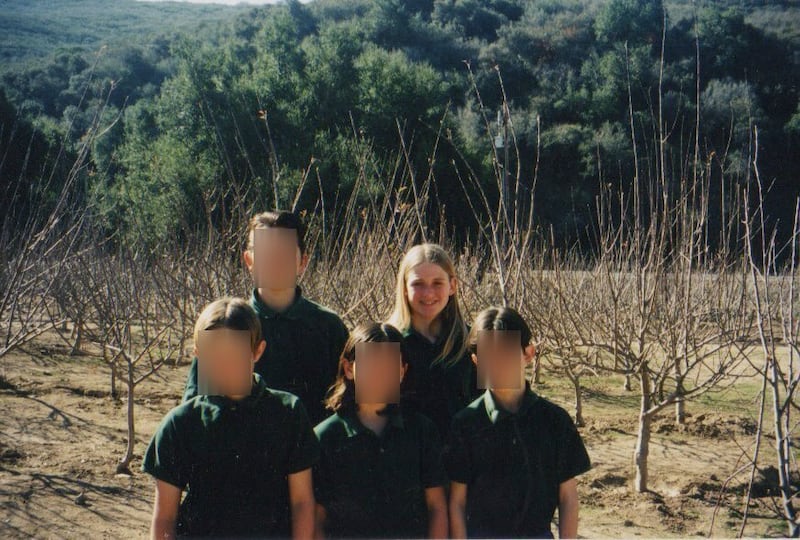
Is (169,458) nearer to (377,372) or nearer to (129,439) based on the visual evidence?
(377,372)

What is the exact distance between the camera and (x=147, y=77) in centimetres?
2681

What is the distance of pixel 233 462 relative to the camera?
6.25 feet

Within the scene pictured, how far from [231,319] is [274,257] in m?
0.46

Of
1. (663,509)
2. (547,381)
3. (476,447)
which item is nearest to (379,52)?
(547,381)

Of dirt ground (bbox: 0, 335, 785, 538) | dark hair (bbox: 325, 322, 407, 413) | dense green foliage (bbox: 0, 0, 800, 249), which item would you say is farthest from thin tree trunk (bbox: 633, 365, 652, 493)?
dense green foliage (bbox: 0, 0, 800, 249)

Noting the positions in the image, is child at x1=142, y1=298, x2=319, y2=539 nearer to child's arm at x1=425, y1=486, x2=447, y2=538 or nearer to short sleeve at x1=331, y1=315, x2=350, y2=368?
child's arm at x1=425, y1=486, x2=447, y2=538

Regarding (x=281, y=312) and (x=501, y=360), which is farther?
(x=281, y=312)

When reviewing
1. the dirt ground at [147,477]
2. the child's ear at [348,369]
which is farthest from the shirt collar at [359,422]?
the dirt ground at [147,477]

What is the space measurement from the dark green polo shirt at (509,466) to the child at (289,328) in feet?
1.82

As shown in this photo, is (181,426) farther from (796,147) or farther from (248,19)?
(248,19)

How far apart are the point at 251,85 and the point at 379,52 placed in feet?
14.5

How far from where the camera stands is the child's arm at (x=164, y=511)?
190cm

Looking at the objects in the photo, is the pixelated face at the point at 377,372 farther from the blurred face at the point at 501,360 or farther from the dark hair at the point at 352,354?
the blurred face at the point at 501,360

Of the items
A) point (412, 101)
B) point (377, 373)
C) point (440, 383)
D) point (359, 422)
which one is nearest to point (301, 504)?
point (359, 422)
